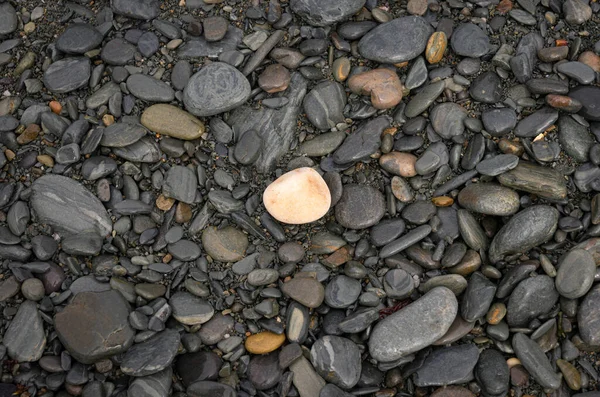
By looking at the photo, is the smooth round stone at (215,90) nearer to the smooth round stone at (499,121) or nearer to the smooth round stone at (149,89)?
the smooth round stone at (149,89)

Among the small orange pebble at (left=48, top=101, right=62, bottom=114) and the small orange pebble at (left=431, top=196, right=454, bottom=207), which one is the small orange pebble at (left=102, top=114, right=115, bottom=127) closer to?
the small orange pebble at (left=48, top=101, right=62, bottom=114)

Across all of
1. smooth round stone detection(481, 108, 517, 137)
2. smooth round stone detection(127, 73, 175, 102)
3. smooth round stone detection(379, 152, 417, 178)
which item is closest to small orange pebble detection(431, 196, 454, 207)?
smooth round stone detection(379, 152, 417, 178)

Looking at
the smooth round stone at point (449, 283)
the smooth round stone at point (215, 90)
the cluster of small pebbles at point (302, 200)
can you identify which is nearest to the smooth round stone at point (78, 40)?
the cluster of small pebbles at point (302, 200)

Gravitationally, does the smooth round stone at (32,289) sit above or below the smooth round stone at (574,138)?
below

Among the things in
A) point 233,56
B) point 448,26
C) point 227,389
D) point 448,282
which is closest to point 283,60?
point 233,56

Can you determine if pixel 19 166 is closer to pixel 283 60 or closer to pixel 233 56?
pixel 233 56

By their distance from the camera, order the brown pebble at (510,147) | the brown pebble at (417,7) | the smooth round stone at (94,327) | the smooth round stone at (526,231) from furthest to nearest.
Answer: the brown pebble at (417,7) < the brown pebble at (510,147) < the smooth round stone at (526,231) < the smooth round stone at (94,327)
